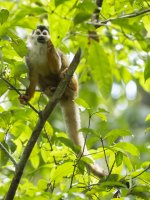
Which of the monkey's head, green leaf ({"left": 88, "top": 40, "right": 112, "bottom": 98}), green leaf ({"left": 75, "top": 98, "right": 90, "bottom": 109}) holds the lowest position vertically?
green leaf ({"left": 88, "top": 40, "right": 112, "bottom": 98})

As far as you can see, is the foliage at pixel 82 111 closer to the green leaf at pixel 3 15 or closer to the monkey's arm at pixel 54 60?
the green leaf at pixel 3 15

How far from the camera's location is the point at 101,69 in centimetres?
129

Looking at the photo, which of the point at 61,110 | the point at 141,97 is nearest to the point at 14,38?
the point at 61,110

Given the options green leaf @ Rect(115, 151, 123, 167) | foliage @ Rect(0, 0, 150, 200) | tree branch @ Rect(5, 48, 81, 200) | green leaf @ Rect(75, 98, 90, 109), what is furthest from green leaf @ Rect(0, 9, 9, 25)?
green leaf @ Rect(115, 151, 123, 167)

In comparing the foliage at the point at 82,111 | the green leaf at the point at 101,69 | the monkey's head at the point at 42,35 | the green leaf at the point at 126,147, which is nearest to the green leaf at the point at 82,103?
the foliage at the point at 82,111

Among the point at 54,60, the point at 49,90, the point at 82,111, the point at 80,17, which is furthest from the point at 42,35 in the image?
the point at 80,17

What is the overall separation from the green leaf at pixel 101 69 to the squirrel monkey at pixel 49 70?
236cm

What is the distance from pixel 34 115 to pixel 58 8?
138cm

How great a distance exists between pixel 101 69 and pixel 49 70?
2612 millimetres

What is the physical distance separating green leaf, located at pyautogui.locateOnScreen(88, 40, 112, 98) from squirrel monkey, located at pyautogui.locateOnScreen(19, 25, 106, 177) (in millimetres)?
2362

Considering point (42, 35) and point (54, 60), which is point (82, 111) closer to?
point (54, 60)

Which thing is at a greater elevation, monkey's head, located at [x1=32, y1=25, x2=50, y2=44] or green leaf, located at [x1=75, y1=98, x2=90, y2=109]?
monkey's head, located at [x1=32, y1=25, x2=50, y2=44]

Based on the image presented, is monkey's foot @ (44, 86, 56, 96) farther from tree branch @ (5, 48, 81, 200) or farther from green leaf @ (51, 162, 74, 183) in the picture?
green leaf @ (51, 162, 74, 183)

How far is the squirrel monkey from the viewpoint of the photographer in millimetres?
3779
